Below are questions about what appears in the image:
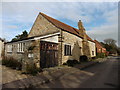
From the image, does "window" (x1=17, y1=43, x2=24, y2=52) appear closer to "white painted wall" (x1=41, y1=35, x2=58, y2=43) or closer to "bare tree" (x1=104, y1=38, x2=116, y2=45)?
"white painted wall" (x1=41, y1=35, x2=58, y2=43)

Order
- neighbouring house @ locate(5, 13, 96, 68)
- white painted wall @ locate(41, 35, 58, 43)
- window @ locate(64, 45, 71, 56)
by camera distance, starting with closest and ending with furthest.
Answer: neighbouring house @ locate(5, 13, 96, 68) < white painted wall @ locate(41, 35, 58, 43) < window @ locate(64, 45, 71, 56)

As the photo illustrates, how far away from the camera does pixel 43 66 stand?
33.4 feet

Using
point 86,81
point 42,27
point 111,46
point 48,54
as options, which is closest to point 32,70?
point 48,54

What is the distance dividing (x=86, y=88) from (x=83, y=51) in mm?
14946

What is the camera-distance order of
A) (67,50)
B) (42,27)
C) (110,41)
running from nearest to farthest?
1. (67,50)
2. (42,27)
3. (110,41)

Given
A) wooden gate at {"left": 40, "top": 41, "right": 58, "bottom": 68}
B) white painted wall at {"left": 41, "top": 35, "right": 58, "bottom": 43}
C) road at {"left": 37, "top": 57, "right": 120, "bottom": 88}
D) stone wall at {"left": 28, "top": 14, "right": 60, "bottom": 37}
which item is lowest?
road at {"left": 37, "top": 57, "right": 120, "bottom": 88}

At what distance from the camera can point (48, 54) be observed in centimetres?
1097

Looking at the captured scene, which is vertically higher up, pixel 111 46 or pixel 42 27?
pixel 42 27

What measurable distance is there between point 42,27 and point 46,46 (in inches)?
231

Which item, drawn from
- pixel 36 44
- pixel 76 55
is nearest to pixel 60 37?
pixel 36 44

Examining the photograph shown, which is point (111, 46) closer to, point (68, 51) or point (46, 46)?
point (68, 51)

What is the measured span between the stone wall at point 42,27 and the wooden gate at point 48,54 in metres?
2.93

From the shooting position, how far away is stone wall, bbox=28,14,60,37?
14.1 meters

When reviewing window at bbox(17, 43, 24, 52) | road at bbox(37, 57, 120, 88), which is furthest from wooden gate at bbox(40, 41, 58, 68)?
road at bbox(37, 57, 120, 88)
